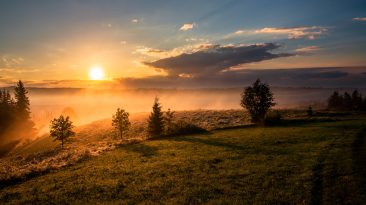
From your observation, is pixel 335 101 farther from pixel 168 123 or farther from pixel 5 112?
pixel 5 112

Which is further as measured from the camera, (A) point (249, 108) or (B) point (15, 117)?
(B) point (15, 117)

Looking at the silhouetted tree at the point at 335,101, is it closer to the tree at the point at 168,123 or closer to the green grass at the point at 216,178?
the tree at the point at 168,123


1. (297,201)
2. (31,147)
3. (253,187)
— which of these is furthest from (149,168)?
(31,147)

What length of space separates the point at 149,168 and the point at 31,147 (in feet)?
254

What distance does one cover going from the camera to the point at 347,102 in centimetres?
13512

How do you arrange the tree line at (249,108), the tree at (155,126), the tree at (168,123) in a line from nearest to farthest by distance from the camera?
the tree at (168,123) < the tree at (155,126) < the tree line at (249,108)

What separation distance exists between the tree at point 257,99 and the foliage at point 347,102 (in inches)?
2672

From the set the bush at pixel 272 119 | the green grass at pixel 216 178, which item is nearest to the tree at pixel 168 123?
the bush at pixel 272 119

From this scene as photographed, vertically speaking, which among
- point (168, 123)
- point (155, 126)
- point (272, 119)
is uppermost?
point (272, 119)

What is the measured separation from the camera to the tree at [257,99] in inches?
3142

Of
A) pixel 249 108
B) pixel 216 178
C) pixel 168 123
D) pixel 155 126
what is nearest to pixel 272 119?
pixel 249 108

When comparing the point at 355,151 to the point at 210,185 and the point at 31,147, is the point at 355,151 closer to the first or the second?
the point at 210,185

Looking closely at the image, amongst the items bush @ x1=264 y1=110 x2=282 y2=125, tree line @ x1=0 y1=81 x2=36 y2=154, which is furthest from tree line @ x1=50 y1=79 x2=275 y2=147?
tree line @ x1=0 y1=81 x2=36 y2=154

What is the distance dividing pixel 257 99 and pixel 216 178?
202ft
